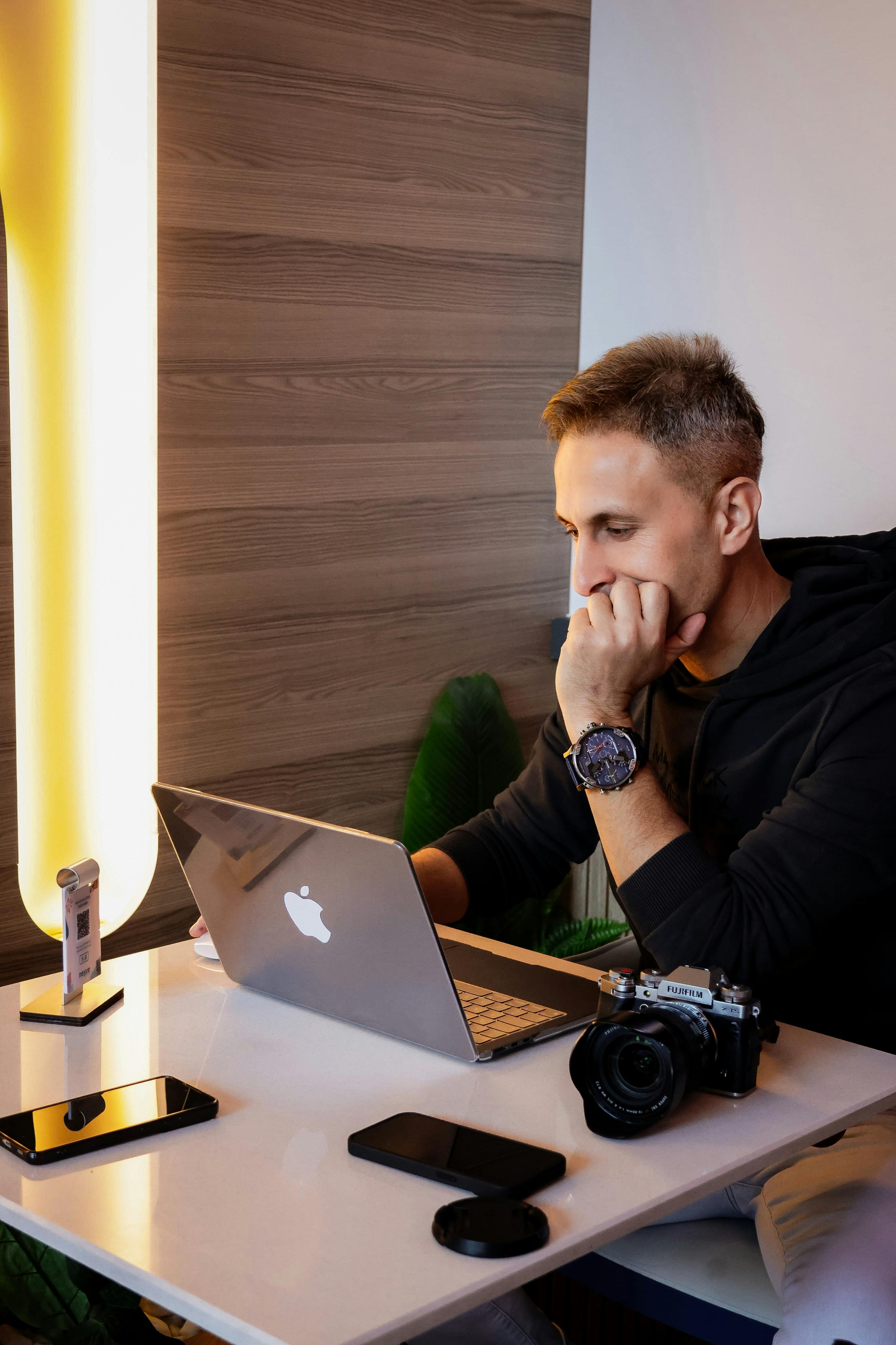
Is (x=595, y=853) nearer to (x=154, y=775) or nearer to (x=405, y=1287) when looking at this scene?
(x=154, y=775)

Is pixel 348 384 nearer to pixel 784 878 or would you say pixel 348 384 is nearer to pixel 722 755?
pixel 722 755

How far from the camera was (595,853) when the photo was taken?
307 centimetres

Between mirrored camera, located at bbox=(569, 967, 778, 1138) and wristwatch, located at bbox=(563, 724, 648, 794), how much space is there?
1.09ft

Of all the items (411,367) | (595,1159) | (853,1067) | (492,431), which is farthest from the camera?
(492,431)

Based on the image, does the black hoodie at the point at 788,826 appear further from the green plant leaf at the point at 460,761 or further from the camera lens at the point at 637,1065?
the green plant leaf at the point at 460,761

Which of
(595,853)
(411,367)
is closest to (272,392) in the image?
(411,367)

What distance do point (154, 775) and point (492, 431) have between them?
3.70ft

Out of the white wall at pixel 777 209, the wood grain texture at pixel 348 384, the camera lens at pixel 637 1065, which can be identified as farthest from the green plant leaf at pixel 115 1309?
the white wall at pixel 777 209

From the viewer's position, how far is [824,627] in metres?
1.74

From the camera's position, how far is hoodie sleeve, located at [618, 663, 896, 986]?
58.2 inches

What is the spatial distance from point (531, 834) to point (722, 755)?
0.32m

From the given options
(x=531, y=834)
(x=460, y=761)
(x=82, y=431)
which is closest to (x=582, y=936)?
(x=460, y=761)

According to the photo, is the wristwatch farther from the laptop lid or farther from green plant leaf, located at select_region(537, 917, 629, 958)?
green plant leaf, located at select_region(537, 917, 629, 958)

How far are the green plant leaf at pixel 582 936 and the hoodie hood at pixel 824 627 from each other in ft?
4.15
